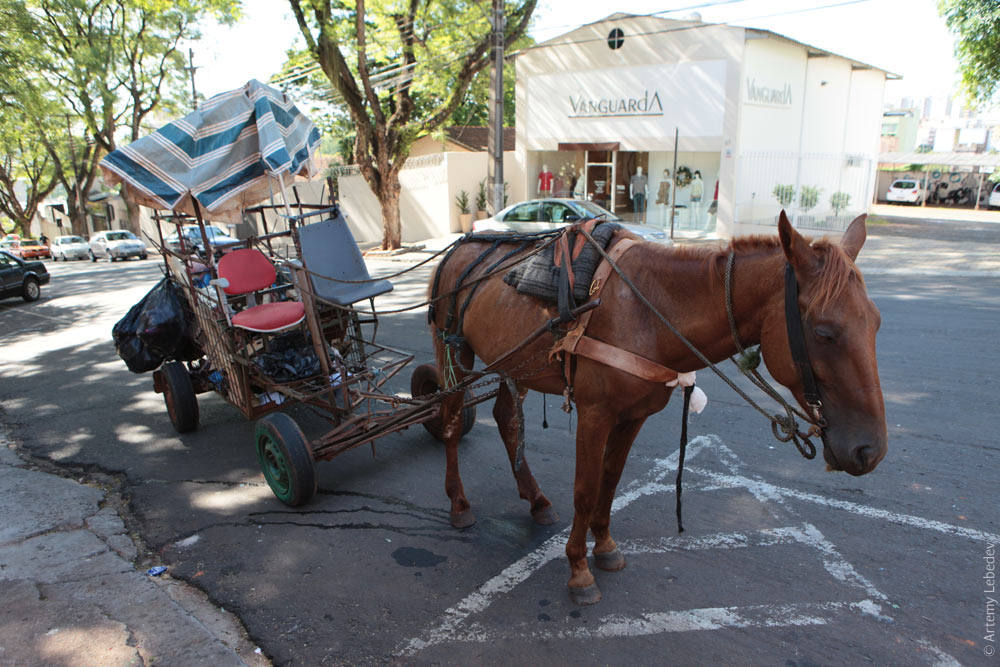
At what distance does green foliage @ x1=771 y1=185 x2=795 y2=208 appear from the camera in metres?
20.5

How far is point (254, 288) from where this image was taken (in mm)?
5840

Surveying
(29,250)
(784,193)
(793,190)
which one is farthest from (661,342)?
(29,250)

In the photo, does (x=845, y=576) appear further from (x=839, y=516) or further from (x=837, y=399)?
(x=837, y=399)

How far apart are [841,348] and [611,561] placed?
2.00 meters

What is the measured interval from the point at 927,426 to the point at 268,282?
20.3 ft

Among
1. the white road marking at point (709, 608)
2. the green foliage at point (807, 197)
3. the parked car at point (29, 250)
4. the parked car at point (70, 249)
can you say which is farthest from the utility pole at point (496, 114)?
the parked car at point (29, 250)

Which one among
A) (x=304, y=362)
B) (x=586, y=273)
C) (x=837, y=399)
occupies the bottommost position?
(x=304, y=362)

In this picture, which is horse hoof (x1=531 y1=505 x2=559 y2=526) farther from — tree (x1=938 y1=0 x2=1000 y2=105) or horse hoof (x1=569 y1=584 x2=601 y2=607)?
tree (x1=938 y1=0 x2=1000 y2=105)

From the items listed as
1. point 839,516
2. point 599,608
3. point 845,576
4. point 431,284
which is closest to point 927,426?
point 839,516

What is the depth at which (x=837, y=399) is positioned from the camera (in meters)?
2.55

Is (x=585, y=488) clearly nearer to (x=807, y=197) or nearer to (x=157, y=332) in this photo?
(x=157, y=332)

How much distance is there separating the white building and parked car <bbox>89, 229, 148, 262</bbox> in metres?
18.6

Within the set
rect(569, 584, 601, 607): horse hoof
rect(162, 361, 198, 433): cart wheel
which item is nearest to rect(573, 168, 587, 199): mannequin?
rect(162, 361, 198, 433): cart wheel

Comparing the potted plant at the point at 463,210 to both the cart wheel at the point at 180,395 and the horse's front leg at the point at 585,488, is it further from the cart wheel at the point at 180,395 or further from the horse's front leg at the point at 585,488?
the horse's front leg at the point at 585,488
